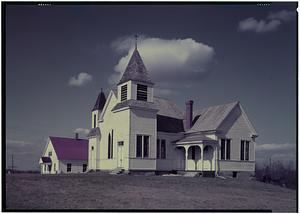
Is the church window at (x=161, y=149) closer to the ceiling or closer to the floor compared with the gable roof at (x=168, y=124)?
closer to the floor

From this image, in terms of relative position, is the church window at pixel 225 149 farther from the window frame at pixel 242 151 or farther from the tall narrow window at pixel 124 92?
the tall narrow window at pixel 124 92

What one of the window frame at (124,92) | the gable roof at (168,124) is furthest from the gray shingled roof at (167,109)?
the window frame at (124,92)

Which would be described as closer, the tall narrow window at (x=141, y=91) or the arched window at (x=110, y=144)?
the tall narrow window at (x=141, y=91)

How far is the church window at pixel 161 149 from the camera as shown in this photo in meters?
20.8

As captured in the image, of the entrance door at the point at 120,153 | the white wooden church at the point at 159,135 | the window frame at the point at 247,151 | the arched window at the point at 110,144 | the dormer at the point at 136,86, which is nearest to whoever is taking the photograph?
the dormer at the point at 136,86

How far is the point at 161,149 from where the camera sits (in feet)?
68.7

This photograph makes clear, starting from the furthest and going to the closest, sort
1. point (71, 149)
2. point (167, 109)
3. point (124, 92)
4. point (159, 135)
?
point (167, 109) < point (159, 135) < point (124, 92) < point (71, 149)

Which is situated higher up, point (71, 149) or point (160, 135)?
point (160, 135)

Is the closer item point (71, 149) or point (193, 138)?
point (71, 149)

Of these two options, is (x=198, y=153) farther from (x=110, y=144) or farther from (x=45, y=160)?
(x=45, y=160)

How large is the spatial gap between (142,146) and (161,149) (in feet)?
6.29

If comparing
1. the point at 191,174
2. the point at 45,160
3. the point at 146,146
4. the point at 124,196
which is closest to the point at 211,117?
the point at 191,174

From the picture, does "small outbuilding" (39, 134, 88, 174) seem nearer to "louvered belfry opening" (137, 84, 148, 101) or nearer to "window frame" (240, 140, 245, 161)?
"louvered belfry opening" (137, 84, 148, 101)

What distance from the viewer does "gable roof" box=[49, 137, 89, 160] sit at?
51.8 feet
